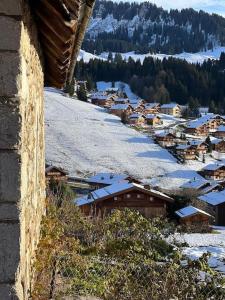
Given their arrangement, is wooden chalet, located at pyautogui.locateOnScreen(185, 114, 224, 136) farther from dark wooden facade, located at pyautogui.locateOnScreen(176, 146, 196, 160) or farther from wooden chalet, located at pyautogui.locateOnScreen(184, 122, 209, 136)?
dark wooden facade, located at pyautogui.locateOnScreen(176, 146, 196, 160)

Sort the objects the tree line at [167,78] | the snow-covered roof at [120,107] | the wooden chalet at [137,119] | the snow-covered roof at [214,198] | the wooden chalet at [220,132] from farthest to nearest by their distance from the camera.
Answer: the tree line at [167,78] < the snow-covered roof at [120,107] < the wooden chalet at [220,132] < the wooden chalet at [137,119] < the snow-covered roof at [214,198]

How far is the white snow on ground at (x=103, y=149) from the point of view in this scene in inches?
1885

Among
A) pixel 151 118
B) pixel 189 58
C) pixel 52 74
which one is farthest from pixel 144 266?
pixel 189 58

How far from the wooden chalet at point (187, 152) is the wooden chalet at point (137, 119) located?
16232 mm

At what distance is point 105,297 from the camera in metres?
4.89

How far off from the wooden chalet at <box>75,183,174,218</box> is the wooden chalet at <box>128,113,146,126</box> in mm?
40663

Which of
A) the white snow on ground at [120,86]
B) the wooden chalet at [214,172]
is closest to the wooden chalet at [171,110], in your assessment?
the white snow on ground at [120,86]

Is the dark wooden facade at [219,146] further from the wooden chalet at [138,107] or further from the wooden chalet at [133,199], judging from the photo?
the wooden chalet at [133,199]

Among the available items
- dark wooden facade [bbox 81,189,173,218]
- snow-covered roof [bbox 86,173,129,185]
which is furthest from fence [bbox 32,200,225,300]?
snow-covered roof [bbox 86,173,129,185]

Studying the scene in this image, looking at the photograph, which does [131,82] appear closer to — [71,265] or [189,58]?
[189,58]

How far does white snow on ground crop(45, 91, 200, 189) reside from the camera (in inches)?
1885

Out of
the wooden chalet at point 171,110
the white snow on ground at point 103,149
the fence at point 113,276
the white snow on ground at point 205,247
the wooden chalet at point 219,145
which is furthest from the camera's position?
the wooden chalet at point 171,110

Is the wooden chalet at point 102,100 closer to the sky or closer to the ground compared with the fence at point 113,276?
closer to the ground

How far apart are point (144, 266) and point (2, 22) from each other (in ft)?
11.4
